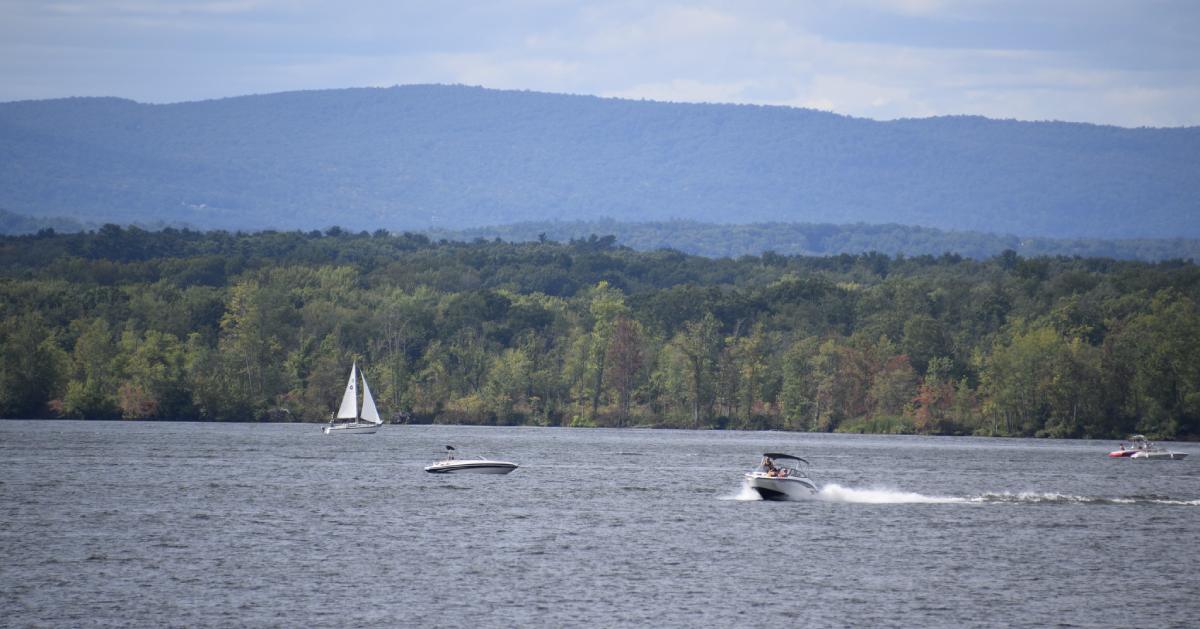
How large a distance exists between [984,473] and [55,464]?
68658 millimetres

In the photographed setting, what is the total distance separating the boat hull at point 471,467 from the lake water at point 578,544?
49.2 inches

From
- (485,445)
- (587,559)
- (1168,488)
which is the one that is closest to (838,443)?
(485,445)

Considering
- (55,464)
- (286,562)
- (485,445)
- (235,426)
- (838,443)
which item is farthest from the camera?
(235,426)

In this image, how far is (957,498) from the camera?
323ft

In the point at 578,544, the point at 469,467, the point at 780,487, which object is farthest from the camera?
the point at 469,467

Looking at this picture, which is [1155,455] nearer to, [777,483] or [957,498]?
[957,498]

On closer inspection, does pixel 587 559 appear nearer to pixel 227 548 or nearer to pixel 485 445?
pixel 227 548

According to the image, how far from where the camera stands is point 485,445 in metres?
154

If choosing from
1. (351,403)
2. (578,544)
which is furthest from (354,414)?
(578,544)

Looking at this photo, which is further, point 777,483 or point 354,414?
point 354,414

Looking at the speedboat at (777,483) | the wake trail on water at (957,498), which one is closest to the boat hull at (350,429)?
the wake trail on water at (957,498)

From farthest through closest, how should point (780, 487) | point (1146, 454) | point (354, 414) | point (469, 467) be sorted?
point (354, 414) < point (1146, 454) < point (469, 467) < point (780, 487)

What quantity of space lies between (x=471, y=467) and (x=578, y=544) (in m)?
34.8

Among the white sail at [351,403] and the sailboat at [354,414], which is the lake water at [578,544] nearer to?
the sailboat at [354,414]
